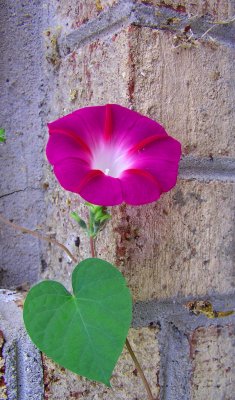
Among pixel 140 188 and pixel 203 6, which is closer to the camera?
pixel 140 188

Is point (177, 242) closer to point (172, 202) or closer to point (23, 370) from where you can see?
point (172, 202)

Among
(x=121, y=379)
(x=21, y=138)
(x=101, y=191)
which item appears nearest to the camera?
(x=101, y=191)

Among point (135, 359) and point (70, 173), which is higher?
point (70, 173)

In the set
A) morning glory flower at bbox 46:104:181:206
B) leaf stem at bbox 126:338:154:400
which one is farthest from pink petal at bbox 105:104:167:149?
leaf stem at bbox 126:338:154:400

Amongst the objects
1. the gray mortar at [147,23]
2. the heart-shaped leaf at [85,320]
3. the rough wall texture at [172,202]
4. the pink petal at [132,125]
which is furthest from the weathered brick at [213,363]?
the gray mortar at [147,23]

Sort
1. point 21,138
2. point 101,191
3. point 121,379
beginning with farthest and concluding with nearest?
point 21,138
point 121,379
point 101,191

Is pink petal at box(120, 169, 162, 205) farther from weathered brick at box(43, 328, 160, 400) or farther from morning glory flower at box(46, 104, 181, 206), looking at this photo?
weathered brick at box(43, 328, 160, 400)

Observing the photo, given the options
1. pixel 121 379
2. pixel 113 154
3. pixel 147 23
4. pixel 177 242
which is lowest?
pixel 121 379

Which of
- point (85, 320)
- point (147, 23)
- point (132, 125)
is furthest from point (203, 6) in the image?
point (85, 320)

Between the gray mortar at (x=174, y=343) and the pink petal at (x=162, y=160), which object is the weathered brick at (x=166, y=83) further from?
the gray mortar at (x=174, y=343)
